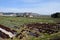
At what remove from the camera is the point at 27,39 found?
24797 mm

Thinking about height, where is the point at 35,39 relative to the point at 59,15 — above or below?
above

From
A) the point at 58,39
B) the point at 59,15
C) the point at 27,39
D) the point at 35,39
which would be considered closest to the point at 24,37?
the point at 27,39

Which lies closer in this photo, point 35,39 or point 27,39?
point 27,39

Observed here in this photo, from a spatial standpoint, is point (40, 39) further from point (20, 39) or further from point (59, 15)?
point (59, 15)

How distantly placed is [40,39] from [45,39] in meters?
0.89

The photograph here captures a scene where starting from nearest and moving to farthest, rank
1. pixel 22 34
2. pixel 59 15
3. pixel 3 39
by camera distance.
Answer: pixel 3 39 < pixel 22 34 < pixel 59 15

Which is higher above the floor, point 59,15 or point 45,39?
point 45,39

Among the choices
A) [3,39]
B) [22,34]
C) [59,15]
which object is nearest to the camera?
[3,39]

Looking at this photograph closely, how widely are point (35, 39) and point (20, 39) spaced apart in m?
3.40

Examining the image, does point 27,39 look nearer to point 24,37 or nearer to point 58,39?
point 24,37

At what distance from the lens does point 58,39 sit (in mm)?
24016

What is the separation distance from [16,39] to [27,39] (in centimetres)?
159

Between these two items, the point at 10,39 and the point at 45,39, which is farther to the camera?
the point at 45,39

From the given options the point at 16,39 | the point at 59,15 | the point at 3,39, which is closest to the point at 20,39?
the point at 16,39
